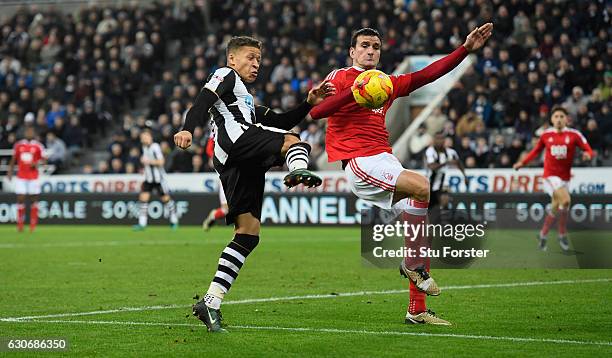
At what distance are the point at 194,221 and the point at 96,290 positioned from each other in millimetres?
15277

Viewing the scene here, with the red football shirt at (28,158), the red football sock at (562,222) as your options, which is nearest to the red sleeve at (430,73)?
the red football sock at (562,222)

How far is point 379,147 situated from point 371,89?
600 millimetres

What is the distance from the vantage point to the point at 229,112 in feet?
26.5

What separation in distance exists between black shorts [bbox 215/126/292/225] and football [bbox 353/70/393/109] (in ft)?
2.31

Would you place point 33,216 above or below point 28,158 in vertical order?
below

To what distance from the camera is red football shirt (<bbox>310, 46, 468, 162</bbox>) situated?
8.24 m

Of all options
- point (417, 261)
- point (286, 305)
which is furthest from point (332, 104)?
point (286, 305)

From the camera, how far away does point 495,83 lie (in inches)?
993

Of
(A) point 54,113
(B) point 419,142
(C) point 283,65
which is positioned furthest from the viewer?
(A) point 54,113

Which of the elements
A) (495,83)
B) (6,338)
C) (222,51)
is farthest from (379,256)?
(222,51)

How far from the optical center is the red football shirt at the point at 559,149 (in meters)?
17.1

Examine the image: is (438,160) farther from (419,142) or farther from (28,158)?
(28,158)

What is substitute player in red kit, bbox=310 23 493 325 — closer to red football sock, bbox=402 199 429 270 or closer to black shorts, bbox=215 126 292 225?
red football sock, bbox=402 199 429 270

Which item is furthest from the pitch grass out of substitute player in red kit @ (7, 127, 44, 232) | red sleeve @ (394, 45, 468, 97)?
substitute player in red kit @ (7, 127, 44, 232)
